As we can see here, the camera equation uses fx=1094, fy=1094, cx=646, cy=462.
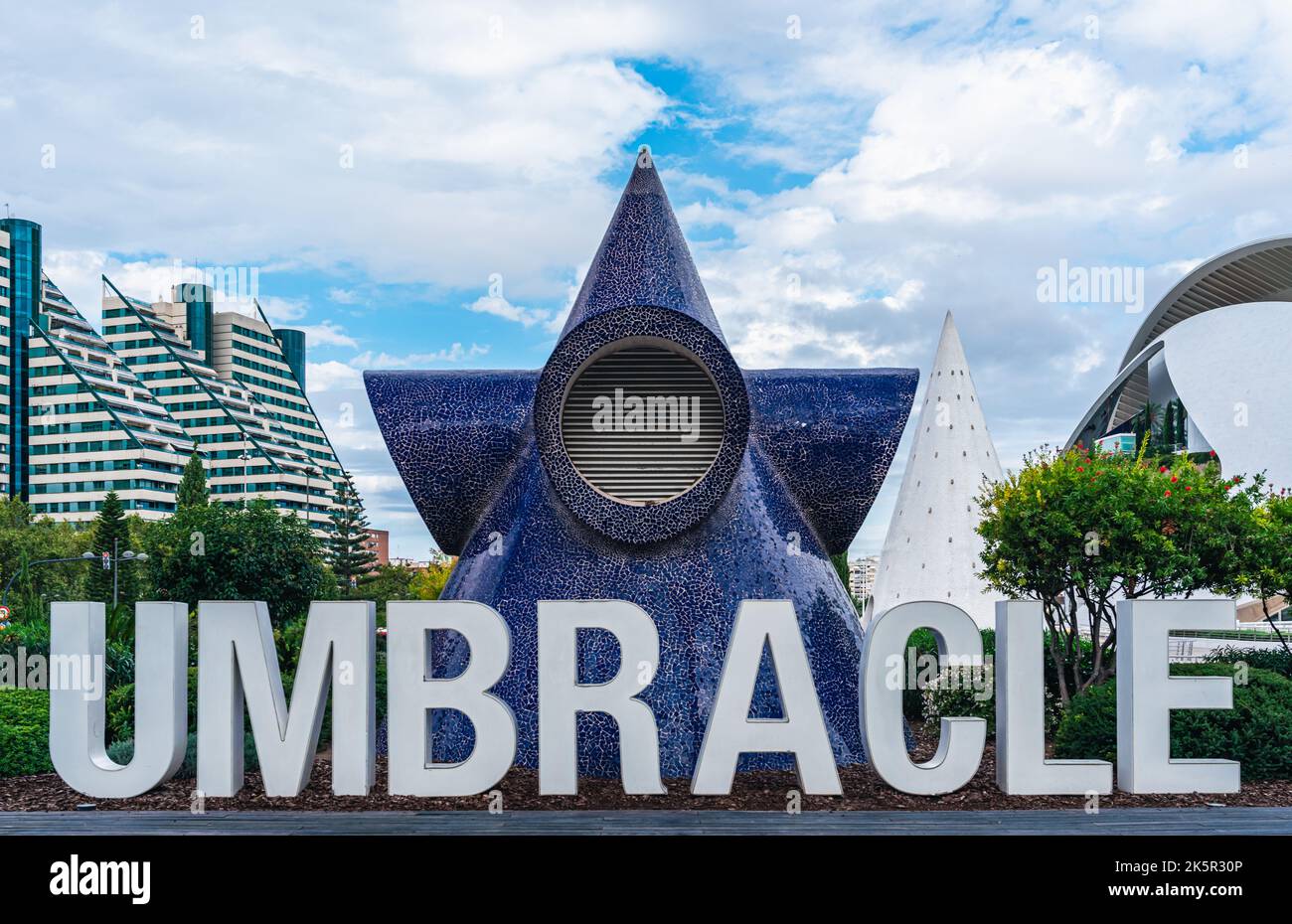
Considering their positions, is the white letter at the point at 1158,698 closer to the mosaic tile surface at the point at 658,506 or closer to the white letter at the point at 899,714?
the white letter at the point at 899,714

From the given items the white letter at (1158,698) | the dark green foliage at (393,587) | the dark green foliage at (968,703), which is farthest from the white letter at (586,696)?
the dark green foliage at (393,587)

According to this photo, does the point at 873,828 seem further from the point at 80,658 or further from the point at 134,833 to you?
the point at 80,658

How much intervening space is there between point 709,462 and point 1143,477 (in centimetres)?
730

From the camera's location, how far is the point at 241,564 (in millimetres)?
25766

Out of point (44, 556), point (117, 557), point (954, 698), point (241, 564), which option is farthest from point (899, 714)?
point (44, 556)

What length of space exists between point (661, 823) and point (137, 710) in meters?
5.63

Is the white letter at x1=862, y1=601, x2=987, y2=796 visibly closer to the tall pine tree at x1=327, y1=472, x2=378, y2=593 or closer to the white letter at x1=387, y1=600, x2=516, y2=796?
the white letter at x1=387, y1=600, x2=516, y2=796

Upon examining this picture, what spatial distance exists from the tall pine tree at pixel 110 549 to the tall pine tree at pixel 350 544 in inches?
437

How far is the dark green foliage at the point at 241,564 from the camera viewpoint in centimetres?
2584

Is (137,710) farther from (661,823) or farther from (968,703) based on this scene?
(968,703)

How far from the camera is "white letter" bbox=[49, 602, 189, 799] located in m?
11.4

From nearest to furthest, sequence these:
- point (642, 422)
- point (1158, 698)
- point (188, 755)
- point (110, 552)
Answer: point (1158, 698)
point (188, 755)
point (642, 422)
point (110, 552)

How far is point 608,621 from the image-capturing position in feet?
37.0
